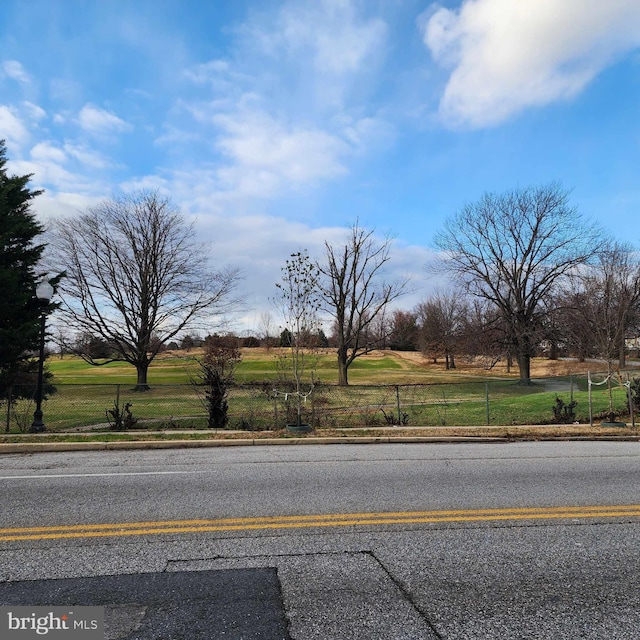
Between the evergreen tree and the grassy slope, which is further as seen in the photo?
the grassy slope

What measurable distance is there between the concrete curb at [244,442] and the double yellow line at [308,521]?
600cm

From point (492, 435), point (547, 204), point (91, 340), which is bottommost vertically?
point (492, 435)

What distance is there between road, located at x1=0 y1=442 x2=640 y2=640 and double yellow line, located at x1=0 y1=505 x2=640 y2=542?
0.10 feet

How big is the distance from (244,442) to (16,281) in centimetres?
1201

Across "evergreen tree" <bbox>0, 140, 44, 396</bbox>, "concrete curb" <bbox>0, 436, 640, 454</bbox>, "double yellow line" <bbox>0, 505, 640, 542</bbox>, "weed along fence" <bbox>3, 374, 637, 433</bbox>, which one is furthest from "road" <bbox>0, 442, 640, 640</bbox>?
"evergreen tree" <bbox>0, 140, 44, 396</bbox>

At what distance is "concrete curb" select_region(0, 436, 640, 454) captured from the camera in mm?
10555

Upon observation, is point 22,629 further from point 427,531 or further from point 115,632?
point 427,531

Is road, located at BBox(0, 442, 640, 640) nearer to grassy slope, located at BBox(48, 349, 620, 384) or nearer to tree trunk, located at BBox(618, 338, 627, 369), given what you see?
tree trunk, located at BBox(618, 338, 627, 369)

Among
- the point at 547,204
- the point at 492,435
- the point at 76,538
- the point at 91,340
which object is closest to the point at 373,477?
the point at 76,538

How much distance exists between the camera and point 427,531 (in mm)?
4816

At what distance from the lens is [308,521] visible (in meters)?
5.14

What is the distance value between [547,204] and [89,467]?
41570 mm

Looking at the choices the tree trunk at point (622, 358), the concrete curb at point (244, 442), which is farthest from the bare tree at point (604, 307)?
the concrete curb at point (244, 442)

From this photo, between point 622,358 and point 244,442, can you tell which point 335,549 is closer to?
point 244,442
